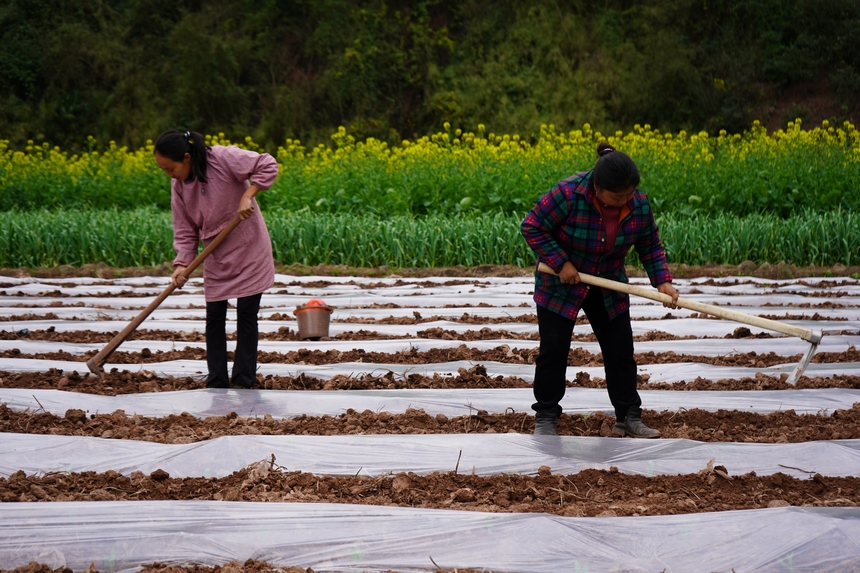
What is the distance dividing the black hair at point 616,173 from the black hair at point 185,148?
5.23 ft

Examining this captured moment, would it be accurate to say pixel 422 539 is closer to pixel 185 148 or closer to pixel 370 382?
pixel 370 382

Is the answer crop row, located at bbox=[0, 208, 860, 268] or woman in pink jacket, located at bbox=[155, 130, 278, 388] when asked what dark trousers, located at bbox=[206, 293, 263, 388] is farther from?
crop row, located at bbox=[0, 208, 860, 268]

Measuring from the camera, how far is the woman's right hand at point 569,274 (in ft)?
7.92

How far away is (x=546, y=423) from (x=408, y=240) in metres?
4.71

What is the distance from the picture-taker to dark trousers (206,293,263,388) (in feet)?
10.8

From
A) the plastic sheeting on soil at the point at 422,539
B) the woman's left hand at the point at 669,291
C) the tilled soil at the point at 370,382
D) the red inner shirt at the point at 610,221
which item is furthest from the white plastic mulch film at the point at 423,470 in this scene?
the red inner shirt at the point at 610,221

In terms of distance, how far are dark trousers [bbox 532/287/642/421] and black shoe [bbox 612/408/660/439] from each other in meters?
0.02

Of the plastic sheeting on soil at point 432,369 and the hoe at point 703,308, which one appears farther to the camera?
the plastic sheeting on soil at point 432,369

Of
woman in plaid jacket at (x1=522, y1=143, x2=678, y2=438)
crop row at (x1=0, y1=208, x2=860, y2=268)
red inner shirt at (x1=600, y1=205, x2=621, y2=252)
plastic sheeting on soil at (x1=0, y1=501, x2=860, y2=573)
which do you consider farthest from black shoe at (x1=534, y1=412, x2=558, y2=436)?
crop row at (x1=0, y1=208, x2=860, y2=268)

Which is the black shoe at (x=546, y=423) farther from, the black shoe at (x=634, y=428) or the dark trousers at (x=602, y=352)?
the black shoe at (x=634, y=428)

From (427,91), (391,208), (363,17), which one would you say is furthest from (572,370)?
(363,17)

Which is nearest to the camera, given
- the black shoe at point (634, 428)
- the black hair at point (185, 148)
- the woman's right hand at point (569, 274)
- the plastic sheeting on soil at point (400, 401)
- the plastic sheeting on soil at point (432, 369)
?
the woman's right hand at point (569, 274)

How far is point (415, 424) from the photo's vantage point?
2754mm

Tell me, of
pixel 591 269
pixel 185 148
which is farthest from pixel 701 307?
pixel 185 148
